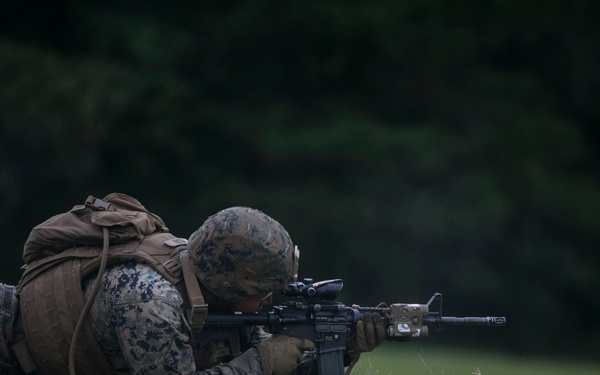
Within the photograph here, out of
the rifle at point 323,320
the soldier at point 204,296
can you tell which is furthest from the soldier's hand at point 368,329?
the soldier at point 204,296

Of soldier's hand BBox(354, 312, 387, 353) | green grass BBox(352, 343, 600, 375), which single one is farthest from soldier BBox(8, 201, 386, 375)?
green grass BBox(352, 343, 600, 375)

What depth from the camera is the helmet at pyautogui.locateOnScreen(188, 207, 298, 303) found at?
4.21 m

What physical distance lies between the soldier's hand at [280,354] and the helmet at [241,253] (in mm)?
312

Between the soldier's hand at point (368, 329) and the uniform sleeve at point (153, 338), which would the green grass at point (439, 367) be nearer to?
the soldier's hand at point (368, 329)

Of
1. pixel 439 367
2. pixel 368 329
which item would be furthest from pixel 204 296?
pixel 439 367

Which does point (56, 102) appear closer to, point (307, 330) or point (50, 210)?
point (50, 210)

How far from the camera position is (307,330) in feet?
15.3

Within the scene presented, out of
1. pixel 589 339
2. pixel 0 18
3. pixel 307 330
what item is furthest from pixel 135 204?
pixel 589 339

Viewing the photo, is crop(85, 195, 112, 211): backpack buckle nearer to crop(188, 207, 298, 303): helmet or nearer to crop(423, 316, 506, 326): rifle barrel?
crop(188, 207, 298, 303): helmet

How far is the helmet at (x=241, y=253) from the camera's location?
421cm

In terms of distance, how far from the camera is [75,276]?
14.0 feet

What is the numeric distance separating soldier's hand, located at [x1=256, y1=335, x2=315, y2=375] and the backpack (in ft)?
1.19

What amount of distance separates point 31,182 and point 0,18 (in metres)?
2.52

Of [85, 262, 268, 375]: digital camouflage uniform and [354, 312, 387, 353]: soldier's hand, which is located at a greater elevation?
[85, 262, 268, 375]: digital camouflage uniform
